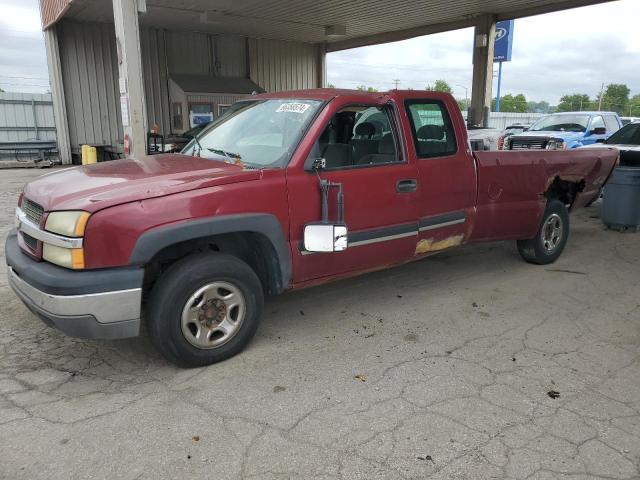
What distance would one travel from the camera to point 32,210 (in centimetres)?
347

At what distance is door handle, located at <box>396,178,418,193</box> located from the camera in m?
4.28

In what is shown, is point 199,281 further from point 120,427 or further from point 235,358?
point 120,427

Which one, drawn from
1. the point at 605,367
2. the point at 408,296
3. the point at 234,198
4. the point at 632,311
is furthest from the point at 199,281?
the point at 632,311

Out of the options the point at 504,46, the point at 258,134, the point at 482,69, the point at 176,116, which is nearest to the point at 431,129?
the point at 258,134

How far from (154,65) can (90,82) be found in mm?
2264

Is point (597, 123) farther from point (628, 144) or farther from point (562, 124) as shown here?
point (628, 144)

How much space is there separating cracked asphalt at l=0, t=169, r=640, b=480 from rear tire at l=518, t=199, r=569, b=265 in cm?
109

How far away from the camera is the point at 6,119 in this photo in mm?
19328

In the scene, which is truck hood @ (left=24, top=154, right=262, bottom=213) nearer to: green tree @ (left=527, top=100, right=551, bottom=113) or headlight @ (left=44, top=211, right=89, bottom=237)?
headlight @ (left=44, top=211, right=89, bottom=237)

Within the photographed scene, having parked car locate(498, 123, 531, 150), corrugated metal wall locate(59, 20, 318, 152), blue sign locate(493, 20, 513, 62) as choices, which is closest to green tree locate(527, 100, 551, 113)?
blue sign locate(493, 20, 513, 62)

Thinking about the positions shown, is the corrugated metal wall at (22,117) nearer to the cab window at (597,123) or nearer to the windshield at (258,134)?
the windshield at (258,134)

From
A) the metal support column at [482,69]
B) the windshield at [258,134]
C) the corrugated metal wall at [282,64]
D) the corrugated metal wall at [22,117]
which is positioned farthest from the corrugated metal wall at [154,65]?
the windshield at [258,134]

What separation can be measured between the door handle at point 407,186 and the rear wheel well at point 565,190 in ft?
7.49

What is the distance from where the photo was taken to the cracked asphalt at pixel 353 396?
2.60m
